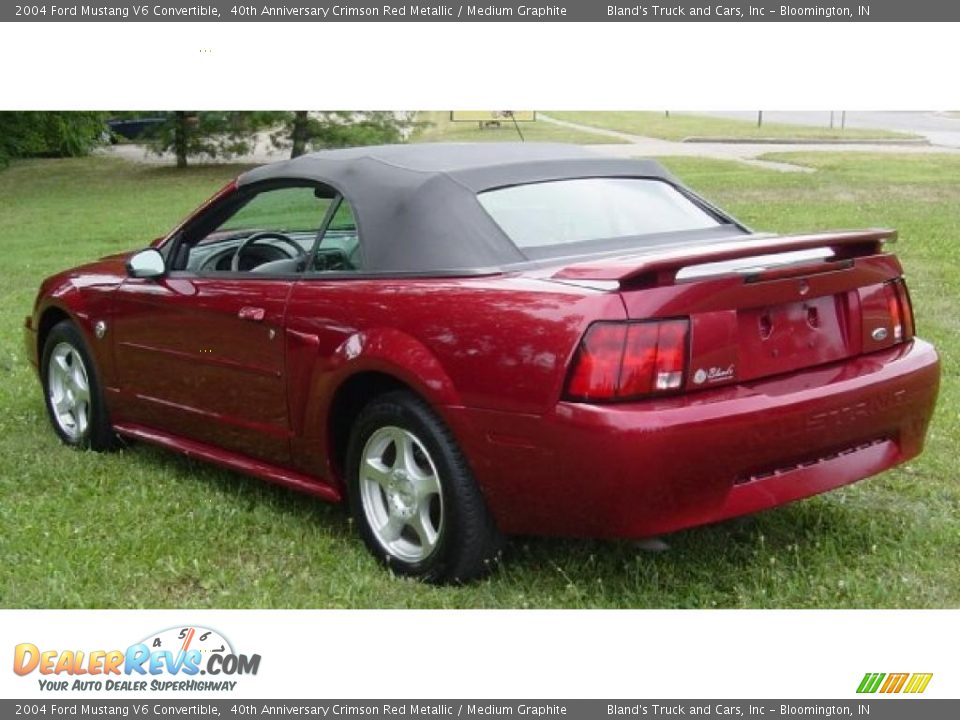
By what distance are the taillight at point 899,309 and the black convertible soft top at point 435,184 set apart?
1.17 m

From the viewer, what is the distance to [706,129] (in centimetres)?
3005

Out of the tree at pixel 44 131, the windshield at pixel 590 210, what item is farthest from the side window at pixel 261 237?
the tree at pixel 44 131

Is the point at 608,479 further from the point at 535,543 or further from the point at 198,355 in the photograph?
the point at 198,355

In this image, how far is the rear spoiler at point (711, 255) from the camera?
3.60 metres

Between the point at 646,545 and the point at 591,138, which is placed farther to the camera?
the point at 591,138

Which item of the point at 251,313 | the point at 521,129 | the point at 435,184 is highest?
the point at 435,184

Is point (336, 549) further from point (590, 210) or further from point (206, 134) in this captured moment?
point (206, 134)

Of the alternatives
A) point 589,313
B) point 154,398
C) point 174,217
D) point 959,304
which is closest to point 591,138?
point 174,217

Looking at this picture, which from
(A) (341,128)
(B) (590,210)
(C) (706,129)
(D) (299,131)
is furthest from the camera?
(C) (706,129)

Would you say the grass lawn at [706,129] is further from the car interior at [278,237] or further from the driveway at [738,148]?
the car interior at [278,237]

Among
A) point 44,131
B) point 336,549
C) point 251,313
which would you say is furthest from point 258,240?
point 44,131

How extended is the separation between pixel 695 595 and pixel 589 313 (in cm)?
111

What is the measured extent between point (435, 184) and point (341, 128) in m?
20.7

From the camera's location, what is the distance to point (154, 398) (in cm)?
549
